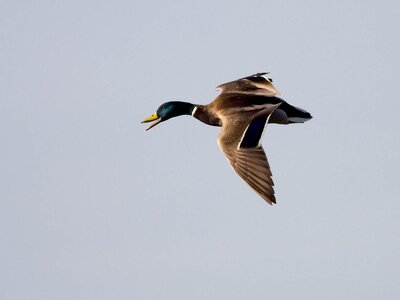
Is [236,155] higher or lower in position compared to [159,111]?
lower

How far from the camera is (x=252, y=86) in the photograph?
37031mm

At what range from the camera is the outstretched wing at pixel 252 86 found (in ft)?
119

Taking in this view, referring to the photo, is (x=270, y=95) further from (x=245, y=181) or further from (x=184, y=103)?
(x=245, y=181)

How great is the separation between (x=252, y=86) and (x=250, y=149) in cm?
588

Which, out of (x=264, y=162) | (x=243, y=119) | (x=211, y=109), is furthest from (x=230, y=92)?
(x=264, y=162)

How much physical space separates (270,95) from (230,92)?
1.33m

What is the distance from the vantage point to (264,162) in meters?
30.9

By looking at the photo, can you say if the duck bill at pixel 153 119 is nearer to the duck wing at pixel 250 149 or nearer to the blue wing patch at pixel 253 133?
the duck wing at pixel 250 149

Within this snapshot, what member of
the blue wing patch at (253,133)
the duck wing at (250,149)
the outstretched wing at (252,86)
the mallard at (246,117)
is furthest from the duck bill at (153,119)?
the blue wing patch at (253,133)

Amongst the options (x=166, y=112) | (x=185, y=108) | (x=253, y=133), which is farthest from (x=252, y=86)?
(x=253, y=133)

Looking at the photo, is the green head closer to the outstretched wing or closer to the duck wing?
the outstretched wing

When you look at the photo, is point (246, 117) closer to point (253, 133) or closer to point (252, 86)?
point (253, 133)

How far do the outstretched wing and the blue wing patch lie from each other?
351cm

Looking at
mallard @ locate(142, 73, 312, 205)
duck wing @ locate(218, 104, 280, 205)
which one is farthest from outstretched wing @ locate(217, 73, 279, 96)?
duck wing @ locate(218, 104, 280, 205)
